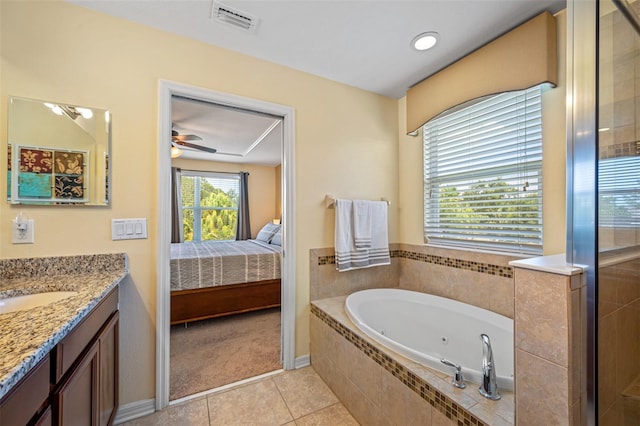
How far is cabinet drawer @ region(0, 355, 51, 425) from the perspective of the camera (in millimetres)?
546

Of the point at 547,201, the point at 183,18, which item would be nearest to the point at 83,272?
the point at 183,18

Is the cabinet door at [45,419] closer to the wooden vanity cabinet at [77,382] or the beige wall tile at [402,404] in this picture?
the wooden vanity cabinet at [77,382]

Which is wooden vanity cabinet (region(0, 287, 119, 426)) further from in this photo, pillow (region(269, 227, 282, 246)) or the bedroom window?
the bedroom window

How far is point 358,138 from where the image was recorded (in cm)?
236

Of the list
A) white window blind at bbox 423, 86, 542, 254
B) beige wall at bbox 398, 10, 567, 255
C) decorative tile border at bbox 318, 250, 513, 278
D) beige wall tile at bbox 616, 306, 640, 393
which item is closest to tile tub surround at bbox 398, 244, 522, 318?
decorative tile border at bbox 318, 250, 513, 278

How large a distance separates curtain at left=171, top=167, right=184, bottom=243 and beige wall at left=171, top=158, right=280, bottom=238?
784 millimetres

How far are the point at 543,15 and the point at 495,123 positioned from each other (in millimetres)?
603

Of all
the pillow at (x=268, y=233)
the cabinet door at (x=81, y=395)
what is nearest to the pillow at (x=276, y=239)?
the pillow at (x=268, y=233)

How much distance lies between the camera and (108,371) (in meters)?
1.28

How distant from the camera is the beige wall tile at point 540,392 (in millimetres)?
774

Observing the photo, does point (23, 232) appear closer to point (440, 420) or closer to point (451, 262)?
point (440, 420)

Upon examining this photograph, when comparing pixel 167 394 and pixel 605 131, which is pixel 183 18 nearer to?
pixel 605 131

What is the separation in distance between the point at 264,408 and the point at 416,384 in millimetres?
988

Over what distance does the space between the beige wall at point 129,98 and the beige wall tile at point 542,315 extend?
1.46 m
